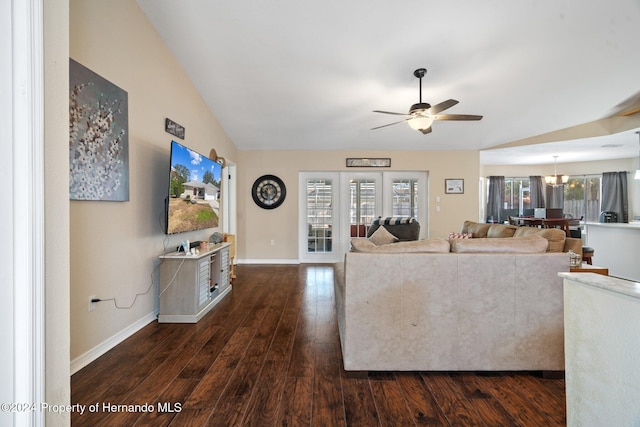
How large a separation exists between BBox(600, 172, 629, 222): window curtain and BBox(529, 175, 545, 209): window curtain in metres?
1.28

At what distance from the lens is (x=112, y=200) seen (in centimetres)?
230

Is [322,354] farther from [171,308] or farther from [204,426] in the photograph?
[171,308]

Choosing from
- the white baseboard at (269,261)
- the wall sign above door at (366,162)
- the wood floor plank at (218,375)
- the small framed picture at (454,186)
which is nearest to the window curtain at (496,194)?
the small framed picture at (454,186)

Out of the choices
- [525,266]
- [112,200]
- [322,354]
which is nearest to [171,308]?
[112,200]

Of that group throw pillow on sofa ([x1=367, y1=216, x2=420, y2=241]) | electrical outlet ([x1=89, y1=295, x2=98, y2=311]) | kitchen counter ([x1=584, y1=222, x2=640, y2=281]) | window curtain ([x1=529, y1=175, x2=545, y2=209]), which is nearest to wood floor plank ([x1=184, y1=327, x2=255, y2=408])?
electrical outlet ([x1=89, y1=295, x2=98, y2=311])

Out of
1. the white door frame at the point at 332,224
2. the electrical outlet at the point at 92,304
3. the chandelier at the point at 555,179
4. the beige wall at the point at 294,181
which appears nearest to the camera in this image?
the electrical outlet at the point at 92,304

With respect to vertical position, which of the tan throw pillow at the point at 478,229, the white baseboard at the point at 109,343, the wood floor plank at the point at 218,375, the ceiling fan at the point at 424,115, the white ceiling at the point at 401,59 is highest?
the white ceiling at the point at 401,59

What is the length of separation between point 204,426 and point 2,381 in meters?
0.85

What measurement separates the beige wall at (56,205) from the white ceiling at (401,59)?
191 centimetres

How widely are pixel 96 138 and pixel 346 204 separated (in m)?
4.44

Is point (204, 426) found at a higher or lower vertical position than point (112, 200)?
lower

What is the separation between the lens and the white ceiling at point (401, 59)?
261 cm

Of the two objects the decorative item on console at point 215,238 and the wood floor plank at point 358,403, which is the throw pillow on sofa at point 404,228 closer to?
the decorative item on console at point 215,238

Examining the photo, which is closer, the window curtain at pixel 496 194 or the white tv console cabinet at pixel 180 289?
the white tv console cabinet at pixel 180 289
